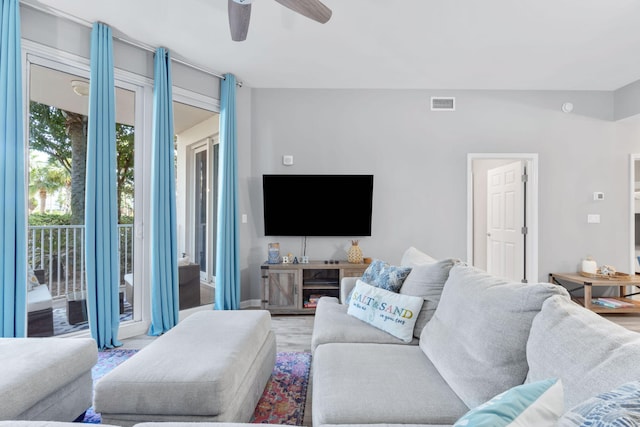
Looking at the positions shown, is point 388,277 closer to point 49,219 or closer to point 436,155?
point 436,155

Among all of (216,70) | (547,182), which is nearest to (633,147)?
(547,182)

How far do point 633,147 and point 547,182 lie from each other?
1.17 m

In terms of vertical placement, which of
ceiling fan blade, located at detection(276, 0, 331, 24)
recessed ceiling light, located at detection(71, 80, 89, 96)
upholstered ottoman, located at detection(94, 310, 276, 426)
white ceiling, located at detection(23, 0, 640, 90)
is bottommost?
upholstered ottoman, located at detection(94, 310, 276, 426)

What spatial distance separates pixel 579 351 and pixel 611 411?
1.29 ft

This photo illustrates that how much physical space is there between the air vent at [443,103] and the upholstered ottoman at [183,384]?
11.9 ft

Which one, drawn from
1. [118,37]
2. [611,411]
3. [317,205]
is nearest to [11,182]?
[118,37]

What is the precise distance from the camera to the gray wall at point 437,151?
4.02 meters

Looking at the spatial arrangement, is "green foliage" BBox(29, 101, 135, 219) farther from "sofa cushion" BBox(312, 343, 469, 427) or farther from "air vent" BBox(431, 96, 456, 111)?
"air vent" BBox(431, 96, 456, 111)

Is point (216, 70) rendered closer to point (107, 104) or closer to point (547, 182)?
point (107, 104)

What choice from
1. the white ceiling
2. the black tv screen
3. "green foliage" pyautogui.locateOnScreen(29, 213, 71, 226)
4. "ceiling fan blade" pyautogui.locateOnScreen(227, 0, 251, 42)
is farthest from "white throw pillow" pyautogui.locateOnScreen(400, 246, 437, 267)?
"green foliage" pyautogui.locateOnScreen(29, 213, 71, 226)

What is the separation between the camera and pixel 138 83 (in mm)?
3096

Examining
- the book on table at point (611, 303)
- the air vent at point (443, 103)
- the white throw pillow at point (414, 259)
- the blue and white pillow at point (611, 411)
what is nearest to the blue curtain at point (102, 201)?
the white throw pillow at point (414, 259)

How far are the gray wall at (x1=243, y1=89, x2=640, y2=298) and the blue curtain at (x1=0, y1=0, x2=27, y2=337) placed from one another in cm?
215

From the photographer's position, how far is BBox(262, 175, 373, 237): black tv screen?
384cm
